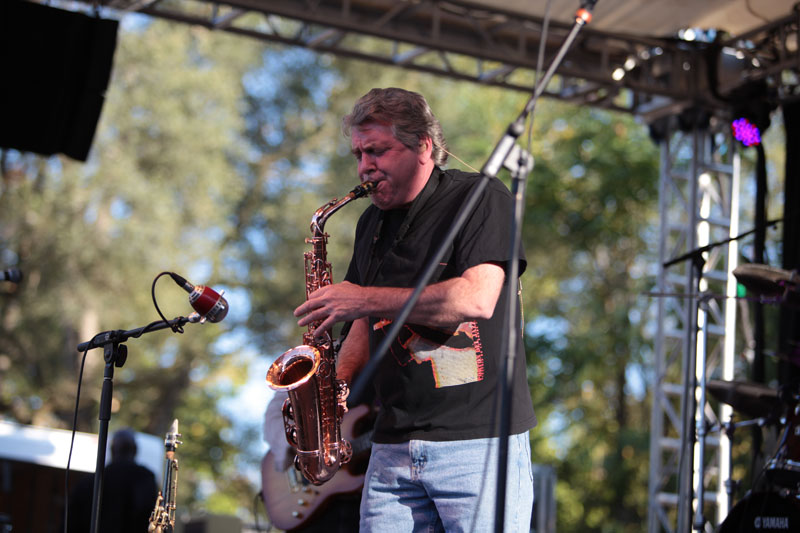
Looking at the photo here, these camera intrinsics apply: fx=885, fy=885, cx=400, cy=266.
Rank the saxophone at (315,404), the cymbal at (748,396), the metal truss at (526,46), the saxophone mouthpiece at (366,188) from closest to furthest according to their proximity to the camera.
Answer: the saxophone mouthpiece at (366,188) → the saxophone at (315,404) → the cymbal at (748,396) → the metal truss at (526,46)

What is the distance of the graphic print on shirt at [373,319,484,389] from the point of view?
2668 mm

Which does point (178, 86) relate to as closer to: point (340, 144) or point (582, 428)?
point (340, 144)

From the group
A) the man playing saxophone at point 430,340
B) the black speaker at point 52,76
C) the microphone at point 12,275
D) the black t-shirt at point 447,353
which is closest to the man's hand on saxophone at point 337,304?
the man playing saxophone at point 430,340

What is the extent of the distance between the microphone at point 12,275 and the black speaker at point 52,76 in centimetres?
220

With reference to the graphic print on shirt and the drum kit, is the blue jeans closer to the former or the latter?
the graphic print on shirt

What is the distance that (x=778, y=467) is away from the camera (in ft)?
14.6

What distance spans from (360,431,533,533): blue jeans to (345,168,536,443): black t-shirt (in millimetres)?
43

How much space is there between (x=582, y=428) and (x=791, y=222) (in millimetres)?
11638

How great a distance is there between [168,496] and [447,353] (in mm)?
1765

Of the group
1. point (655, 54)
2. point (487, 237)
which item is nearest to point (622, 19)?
point (655, 54)

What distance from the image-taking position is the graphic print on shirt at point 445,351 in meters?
2.67

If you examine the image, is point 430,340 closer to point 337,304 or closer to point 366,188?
point 337,304

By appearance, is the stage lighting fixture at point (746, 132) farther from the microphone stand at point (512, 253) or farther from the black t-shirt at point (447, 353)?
the microphone stand at point (512, 253)

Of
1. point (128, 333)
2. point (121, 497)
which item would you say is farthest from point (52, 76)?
point (128, 333)
